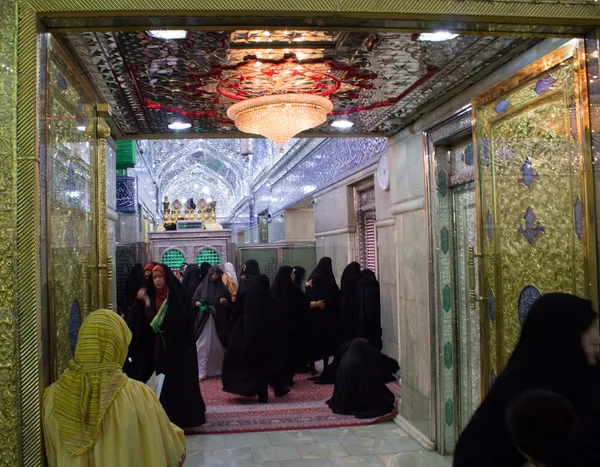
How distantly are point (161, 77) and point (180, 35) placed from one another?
685 mm

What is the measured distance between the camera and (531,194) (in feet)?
9.50

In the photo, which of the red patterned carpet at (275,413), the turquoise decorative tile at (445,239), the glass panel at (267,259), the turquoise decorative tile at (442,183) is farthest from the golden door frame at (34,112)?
the glass panel at (267,259)

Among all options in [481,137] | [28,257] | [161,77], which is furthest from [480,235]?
[28,257]

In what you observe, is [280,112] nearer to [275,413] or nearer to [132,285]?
[275,413]

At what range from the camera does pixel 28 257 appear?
1991 millimetres

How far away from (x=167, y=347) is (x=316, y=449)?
148cm

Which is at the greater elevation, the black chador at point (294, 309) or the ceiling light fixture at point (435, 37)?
the ceiling light fixture at point (435, 37)

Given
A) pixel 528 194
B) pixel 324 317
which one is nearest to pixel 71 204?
pixel 528 194

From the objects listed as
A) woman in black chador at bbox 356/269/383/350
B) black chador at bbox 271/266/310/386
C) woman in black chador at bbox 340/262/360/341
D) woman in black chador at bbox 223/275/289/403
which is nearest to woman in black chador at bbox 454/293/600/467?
woman in black chador at bbox 223/275/289/403

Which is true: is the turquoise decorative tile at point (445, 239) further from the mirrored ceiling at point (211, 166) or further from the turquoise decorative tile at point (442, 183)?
the mirrored ceiling at point (211, 166)

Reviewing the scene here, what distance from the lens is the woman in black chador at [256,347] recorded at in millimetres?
6160

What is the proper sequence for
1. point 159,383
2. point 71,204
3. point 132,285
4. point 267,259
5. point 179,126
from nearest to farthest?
point 71,204 → point 179,126 → point 159,383 → point 132,285 → point 267,259

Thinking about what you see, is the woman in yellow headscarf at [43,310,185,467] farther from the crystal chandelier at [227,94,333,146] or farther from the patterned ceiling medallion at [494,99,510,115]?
the patterned ceiling medallion at [494,99,510,115]

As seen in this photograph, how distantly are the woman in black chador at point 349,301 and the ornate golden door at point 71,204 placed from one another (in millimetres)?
4184
